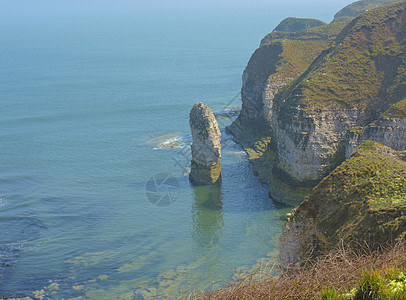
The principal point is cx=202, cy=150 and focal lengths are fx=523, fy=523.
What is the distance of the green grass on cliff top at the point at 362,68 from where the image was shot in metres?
47.9

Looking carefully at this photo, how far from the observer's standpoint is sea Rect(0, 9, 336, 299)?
108ft

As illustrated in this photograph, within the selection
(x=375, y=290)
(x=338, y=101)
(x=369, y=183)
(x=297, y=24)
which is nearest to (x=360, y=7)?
(x=297, y=24)

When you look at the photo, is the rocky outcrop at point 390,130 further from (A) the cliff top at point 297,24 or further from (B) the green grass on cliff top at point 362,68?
(A) the cliff top at point 297,24

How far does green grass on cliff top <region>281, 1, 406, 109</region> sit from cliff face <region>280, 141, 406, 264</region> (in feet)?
59.3

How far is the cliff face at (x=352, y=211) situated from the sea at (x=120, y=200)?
3226mm

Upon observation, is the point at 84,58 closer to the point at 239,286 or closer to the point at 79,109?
the point at 79,109

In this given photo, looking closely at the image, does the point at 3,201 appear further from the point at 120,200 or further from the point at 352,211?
the point at 352,211

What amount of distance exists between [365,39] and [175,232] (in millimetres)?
30890

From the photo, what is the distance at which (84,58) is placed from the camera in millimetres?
145000

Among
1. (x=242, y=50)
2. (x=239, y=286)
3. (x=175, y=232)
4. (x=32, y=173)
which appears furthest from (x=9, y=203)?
(x=242, y=50)

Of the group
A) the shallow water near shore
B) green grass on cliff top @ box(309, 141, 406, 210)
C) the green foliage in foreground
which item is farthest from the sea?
green grass on cliff top @ box(309, 141, 406, 210)

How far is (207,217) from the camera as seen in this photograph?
42719mm

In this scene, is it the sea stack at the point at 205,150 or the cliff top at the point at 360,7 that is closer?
the sea stack at the point at 205,150

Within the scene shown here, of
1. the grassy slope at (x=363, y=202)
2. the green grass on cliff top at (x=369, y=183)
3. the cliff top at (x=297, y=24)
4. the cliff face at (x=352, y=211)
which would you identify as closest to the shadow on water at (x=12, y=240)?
the cliff face at (x=352, y=211)
